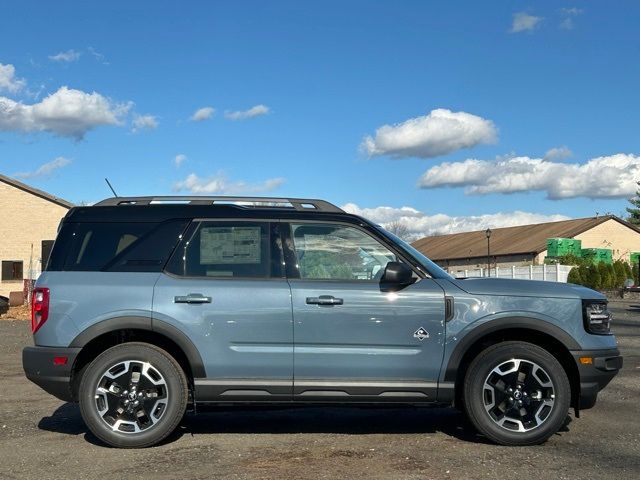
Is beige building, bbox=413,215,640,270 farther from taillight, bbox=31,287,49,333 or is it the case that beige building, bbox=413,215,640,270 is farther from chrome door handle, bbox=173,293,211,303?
taillight, bbox=31,287,49,333

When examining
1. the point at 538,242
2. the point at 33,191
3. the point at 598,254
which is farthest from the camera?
the point at 538,242

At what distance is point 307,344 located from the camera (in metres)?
5.87

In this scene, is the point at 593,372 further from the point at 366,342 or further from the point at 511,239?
the point at 511,239

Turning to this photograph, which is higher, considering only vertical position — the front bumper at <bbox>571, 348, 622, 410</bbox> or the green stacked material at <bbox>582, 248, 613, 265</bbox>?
the green stacked material at <bbox>582, 248, 613, 265</bbox>

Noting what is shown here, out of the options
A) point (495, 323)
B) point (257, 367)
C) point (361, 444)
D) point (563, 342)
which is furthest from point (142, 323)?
point (563, 342)

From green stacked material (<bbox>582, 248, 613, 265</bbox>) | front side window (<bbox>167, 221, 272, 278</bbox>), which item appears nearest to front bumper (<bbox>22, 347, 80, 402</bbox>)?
front side window (<bbox>167, 221, 272, 278</bbox>)

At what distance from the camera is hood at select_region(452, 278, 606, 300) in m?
6.02

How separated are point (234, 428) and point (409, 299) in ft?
6.96

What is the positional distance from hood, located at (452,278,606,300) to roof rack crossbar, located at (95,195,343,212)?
4.28ft

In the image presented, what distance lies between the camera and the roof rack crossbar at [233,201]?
253 inches

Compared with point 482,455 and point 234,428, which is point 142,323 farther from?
point 482,455

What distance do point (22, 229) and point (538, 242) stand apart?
140 feet

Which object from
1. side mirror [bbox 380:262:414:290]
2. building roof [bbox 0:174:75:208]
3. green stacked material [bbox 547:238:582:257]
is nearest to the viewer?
side mirror [bbox 380:262:414:290]

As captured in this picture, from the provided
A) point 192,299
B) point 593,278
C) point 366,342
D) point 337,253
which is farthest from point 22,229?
point 366,342
